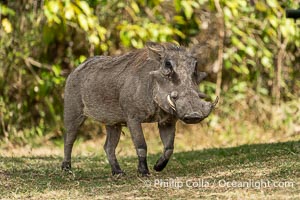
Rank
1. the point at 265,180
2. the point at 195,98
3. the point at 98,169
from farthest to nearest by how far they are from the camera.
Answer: the point at 98,169 → the point at 195,98 → the point at 265,180

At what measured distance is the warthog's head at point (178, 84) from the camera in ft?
21.1

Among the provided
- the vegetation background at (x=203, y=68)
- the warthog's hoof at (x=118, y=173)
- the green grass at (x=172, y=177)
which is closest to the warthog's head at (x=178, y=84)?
the green grass at (x=172, y=177)

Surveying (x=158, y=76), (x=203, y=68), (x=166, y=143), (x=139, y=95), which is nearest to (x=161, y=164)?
(x=166, y=143)

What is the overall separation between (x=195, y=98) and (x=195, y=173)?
0.84 metres

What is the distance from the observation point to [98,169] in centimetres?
823

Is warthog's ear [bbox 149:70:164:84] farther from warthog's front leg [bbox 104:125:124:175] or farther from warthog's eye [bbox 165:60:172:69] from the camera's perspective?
warthog's front leg [bbox 104:125:124:175]

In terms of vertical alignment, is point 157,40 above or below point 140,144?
above

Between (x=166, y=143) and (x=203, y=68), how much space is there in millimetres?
6216

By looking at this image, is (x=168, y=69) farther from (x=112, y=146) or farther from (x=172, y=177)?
(x=112, y=146)

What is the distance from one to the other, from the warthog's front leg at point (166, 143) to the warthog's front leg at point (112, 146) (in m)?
0.52

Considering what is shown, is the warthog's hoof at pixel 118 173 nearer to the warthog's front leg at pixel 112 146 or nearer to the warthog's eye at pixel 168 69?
the warthog's front leg at pixel 112 146

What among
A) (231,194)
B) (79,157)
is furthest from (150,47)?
(79,157)

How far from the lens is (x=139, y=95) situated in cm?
704

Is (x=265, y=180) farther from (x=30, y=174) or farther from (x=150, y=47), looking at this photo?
(x=30, y=174)
